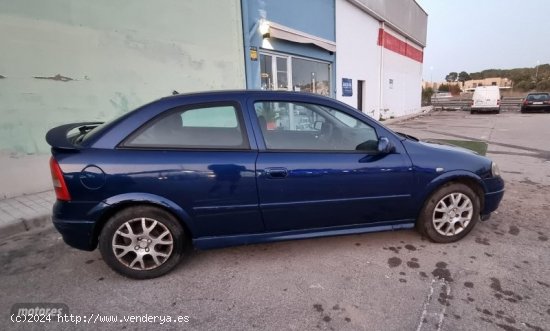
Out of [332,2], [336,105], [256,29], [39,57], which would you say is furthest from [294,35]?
[336,105]

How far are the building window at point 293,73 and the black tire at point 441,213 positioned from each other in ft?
21.0

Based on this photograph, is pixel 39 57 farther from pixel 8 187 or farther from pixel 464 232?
pixel 464 232

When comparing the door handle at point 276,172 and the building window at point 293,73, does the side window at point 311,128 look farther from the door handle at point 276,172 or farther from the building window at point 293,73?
the building window at point 293,73

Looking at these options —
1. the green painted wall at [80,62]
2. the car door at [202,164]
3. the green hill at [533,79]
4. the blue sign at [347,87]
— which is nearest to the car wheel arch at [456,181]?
the car door at [202,164]

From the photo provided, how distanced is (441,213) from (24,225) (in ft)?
15.7

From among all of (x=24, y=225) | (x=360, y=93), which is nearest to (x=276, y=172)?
(x=24, y=225)

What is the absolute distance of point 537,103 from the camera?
20.1 metres

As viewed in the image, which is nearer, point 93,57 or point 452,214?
point 452,214

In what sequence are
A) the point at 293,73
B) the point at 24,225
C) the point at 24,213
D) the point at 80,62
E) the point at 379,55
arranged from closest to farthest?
the point at 24,225 → the point at 24,213 → the point at 80,62 → the point at 293,73 → the point at 379,55

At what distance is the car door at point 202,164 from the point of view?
2.51m

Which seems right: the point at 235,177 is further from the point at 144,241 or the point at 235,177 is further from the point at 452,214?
the point at 452,214

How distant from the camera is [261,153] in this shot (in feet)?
8.63

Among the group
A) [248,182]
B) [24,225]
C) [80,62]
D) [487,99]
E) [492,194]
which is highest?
[80,62]

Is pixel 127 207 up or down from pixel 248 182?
down
